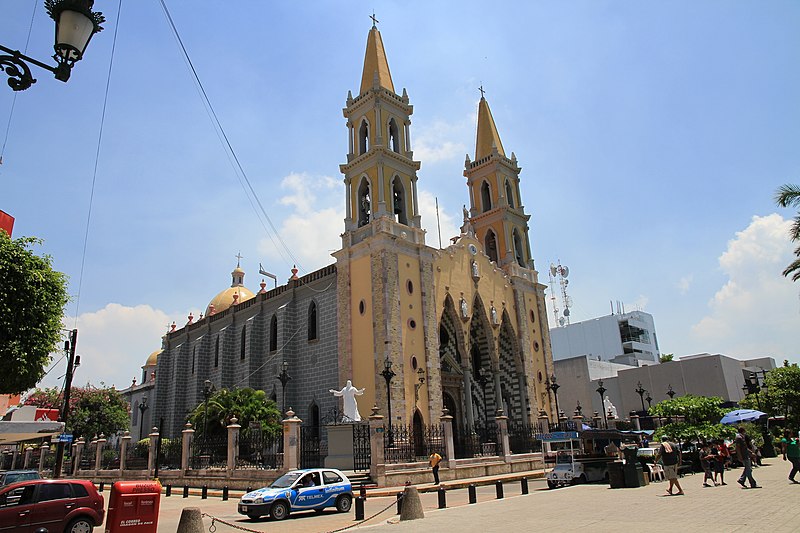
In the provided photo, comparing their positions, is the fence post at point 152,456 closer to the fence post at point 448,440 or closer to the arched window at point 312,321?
the arched window at point 312,321

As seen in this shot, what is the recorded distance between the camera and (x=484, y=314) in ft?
114

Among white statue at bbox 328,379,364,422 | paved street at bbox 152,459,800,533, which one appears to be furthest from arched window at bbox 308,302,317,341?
paved street at bbox 152,459,800,533

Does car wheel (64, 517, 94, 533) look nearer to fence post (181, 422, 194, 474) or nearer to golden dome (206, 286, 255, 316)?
fence post (181, 422, 194, 474)

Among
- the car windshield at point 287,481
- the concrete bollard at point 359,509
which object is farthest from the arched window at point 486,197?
the concrete bollard at point 359,509

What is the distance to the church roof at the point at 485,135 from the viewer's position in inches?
1618

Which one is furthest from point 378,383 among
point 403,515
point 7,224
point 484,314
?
point 7,224

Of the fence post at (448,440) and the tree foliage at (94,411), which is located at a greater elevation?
the tree foliage at (94,411)

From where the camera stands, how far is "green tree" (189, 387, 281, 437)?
26.8 meters

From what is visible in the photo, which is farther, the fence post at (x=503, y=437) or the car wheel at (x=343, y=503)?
the fence post at (x=503, y=437)

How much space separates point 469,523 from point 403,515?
1.78m

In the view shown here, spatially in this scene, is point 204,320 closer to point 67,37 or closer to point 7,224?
point 7,224

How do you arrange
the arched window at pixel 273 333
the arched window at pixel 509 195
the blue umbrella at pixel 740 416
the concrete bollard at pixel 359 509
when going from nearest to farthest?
the concrete bollard at pixel 359 509 → the blue umbrella at pixel 740 416 → the arched window at pixel 273 333 → the arched window at pixel 509 195

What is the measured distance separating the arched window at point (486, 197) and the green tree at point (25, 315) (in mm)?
30576

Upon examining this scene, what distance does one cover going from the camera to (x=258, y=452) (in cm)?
2259
